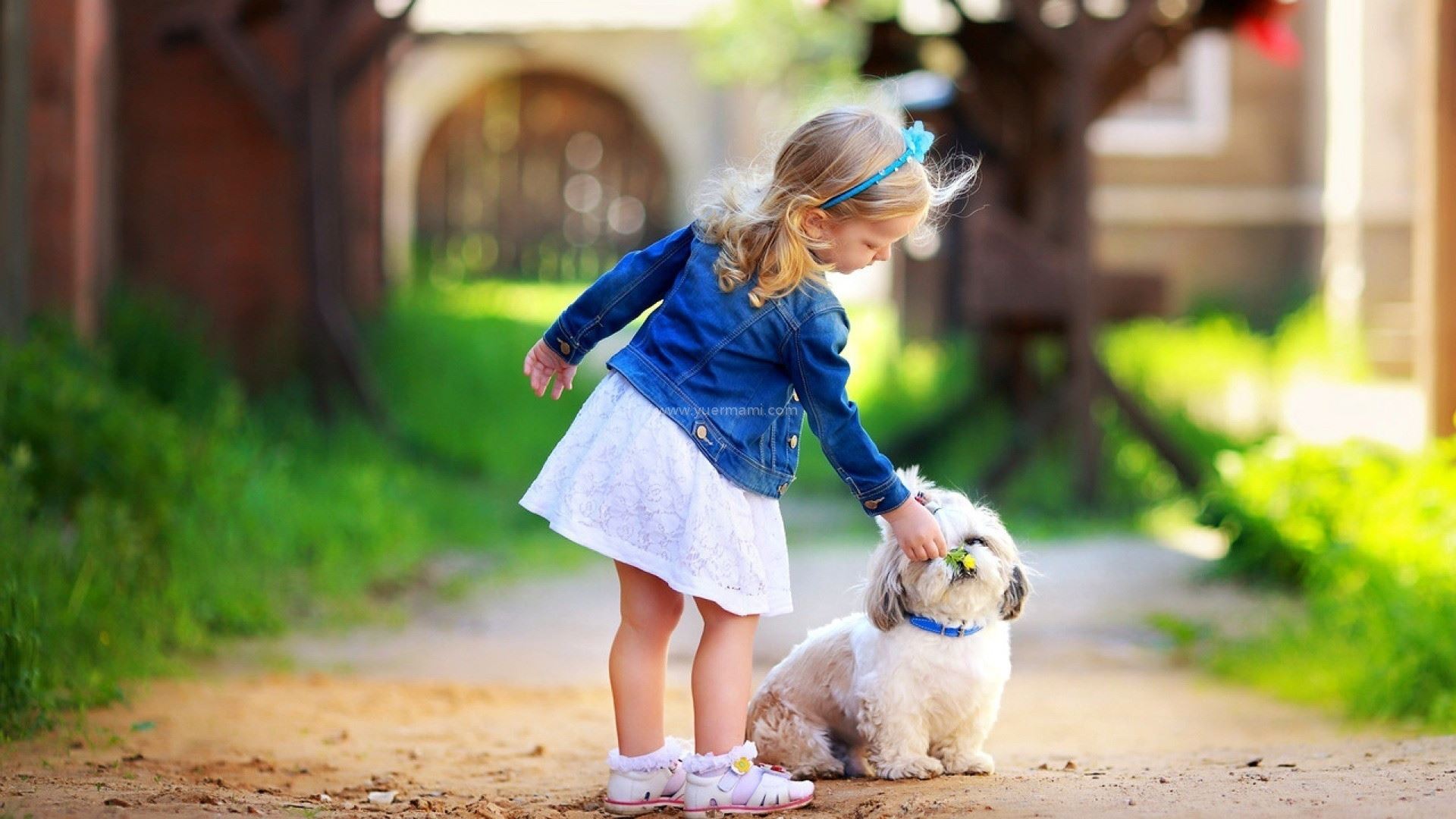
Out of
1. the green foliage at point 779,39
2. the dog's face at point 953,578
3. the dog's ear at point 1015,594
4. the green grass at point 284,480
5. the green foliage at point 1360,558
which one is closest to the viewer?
the dog's face at point 953,578

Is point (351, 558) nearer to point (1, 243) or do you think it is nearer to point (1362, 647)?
point (1, 243)

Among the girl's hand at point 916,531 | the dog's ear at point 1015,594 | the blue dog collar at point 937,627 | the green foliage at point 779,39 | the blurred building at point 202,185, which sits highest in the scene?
the green foliage at point 779,39

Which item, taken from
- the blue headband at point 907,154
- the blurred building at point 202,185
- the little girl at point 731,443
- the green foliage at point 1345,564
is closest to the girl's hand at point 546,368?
the little girl at point 731,443

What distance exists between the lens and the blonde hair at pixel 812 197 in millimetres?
3230

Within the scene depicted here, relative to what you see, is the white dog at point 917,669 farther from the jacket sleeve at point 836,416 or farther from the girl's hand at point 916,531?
the jacket sleeve at point 836,416

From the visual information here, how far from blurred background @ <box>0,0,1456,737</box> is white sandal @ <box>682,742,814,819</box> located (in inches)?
50.9

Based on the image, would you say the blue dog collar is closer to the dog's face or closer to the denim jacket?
the dog's face

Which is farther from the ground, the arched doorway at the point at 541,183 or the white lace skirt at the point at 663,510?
the arched doorway at the point at 541,183

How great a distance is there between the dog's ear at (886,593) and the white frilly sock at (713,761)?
39 cm

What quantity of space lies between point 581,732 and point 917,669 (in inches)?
61.6

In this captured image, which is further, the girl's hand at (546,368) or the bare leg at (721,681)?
the girl's hand at (546,368)

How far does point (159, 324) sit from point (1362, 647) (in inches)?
257

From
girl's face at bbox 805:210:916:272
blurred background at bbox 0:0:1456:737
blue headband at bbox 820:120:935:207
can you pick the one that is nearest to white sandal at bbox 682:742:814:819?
girl's face at bbox 805:210:916:272

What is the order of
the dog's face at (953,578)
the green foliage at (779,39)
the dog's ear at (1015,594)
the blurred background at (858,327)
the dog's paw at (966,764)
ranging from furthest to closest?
the green foliage at (779,39)
the blurred background at (858,327)
the dog's paw at (966,764)
the dog's ear at (1015,594)
the dog's face at (953,578)
